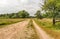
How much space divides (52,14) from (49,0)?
12.2 ft

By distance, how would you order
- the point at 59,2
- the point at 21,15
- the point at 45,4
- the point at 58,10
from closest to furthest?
the point at 59,2 < the point at 58,10 < the point at 45,4 < the point at 21,15

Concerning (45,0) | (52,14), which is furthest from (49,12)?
(45,0)

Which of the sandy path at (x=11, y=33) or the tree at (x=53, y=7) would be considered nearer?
the sandy path at (x=11, y=33)

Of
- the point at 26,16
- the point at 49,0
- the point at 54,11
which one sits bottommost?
the point at 26,16

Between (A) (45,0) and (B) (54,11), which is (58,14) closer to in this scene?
(B) (54,11)

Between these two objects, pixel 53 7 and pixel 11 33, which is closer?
pixel 11 33

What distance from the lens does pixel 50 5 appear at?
144ft

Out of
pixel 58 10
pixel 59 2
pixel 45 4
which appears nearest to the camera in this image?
pixel 59 2

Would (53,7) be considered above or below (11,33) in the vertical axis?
above

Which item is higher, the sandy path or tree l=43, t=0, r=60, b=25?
tree l=43, t=0, r=60, b=25

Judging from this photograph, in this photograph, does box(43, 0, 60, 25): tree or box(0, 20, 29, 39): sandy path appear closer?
box(0, 20, 29, 39): sandy path

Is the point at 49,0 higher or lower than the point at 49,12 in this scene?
higher

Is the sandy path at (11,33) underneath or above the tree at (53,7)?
underneath

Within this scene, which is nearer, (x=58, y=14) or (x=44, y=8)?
(x=58, y=14)
